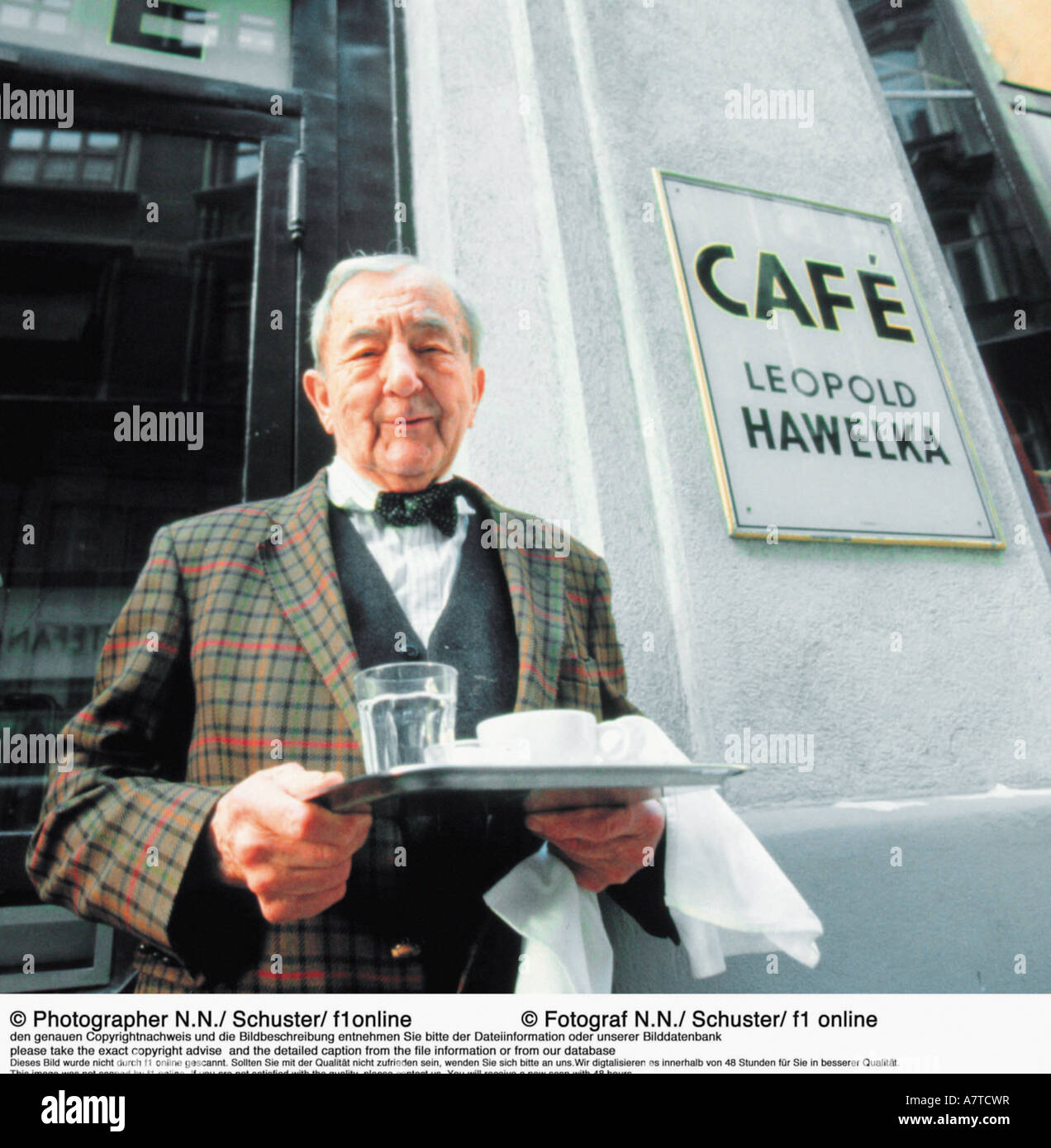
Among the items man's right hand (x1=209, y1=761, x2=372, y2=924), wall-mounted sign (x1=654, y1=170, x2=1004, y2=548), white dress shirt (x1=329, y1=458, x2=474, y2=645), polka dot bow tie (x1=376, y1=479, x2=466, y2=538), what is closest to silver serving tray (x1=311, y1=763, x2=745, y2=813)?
man's right hand (x1=209, y1=761, x2=372, y2=924)

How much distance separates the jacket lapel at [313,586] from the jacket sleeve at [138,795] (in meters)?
0.15

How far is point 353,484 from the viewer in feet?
4.24

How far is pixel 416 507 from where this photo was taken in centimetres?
126

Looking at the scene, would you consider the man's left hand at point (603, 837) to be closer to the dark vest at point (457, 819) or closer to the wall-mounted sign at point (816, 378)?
the dark vest at point (457, 819)

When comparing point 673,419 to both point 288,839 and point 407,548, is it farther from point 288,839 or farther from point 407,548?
point 288,839

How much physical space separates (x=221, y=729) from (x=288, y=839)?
336mm

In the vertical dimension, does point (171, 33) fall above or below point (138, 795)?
above

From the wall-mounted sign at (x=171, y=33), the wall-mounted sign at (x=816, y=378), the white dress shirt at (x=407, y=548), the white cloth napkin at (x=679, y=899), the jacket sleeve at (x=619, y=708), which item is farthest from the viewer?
the wall-mounted sign at (x=171, y=33)

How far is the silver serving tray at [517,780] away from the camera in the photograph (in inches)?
23.3

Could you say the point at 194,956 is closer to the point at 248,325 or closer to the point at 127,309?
the point at 248,325

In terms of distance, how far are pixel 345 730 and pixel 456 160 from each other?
1672mm

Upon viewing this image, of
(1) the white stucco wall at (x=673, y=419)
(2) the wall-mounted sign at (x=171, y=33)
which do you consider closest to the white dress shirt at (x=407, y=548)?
(1) the white stucco wall at (x=673, y=419)

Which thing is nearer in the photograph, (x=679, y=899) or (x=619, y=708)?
(x=679, y=899)

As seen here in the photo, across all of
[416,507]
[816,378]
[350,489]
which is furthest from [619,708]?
[816,378]
